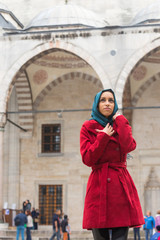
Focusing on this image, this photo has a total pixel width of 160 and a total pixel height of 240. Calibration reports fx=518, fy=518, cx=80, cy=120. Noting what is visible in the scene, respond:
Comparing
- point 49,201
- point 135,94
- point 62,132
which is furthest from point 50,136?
point 135,94

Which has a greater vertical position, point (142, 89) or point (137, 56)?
point (137, 56)

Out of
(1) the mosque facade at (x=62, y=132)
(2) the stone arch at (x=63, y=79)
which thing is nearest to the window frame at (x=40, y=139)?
(1) the mosque facade at (x=62, y=132)

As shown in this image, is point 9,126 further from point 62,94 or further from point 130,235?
point 130,235

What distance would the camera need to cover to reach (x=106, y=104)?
3.40 m

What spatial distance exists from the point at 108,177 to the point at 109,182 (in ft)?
0.11

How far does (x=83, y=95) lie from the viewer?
2083cm

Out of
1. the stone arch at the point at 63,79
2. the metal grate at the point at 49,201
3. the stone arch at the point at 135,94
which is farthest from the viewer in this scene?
the stone arch at the point at 63,79

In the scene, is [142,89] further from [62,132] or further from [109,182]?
[109,182]

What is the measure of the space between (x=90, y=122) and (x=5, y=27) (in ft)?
46.5

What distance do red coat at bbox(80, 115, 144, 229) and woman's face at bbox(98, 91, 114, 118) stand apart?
0.29 feet

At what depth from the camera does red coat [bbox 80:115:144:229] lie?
319 centimetres

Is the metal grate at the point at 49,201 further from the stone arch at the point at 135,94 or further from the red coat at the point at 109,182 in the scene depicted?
the red coat at the point at 109,182

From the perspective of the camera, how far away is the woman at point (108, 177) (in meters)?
3.19

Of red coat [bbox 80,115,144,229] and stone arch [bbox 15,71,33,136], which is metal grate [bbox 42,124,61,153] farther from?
red coat [bbox 80,115,144,229]
